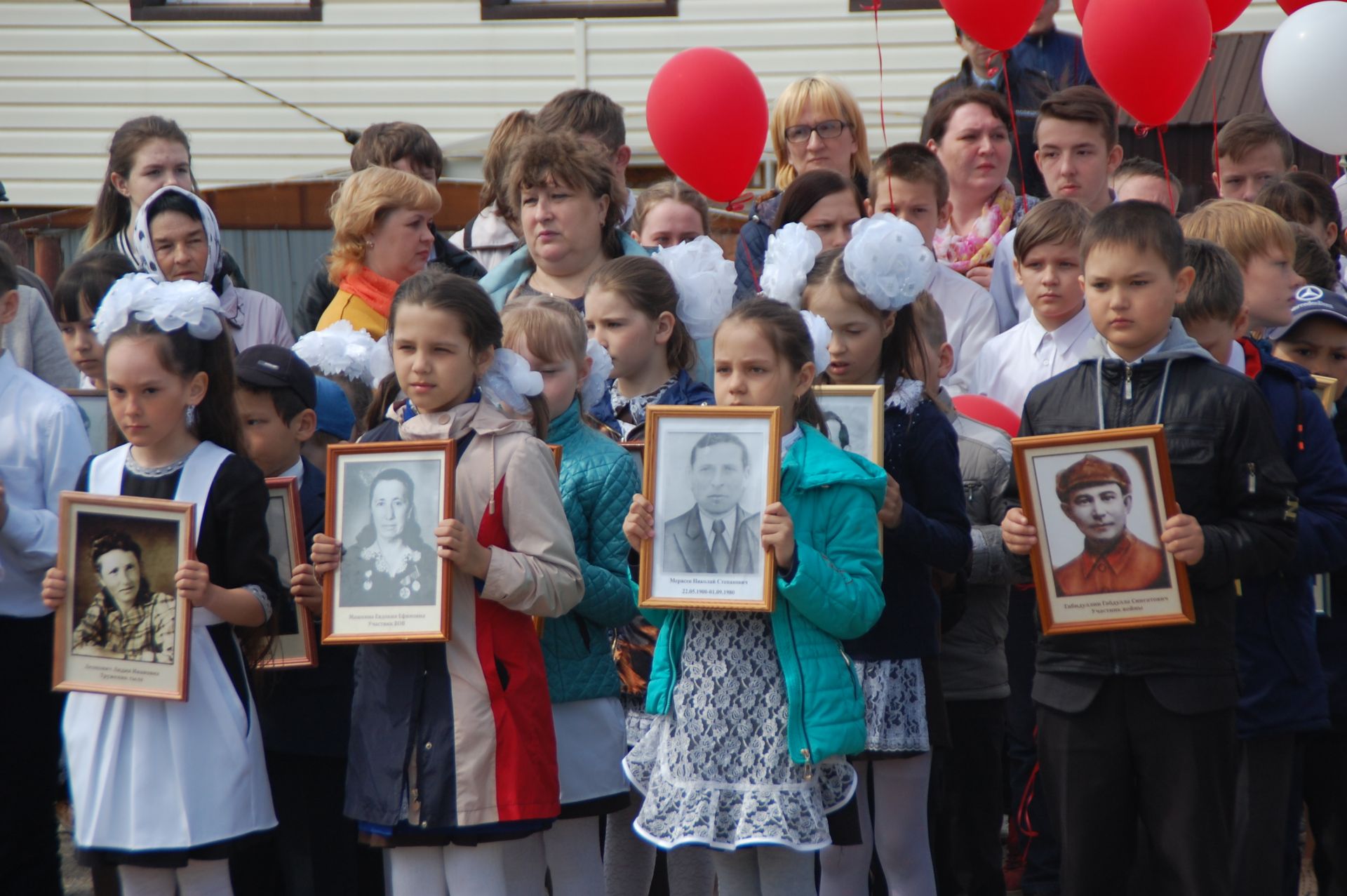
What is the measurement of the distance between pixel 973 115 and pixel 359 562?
3937 mm

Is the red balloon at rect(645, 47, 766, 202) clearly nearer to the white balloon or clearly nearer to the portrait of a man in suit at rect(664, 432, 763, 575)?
the white balloon

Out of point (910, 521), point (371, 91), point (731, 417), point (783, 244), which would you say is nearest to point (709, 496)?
point (731, 417)

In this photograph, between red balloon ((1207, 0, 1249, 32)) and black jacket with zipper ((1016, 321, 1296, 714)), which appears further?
red balloon ((1207, 0, 1249, 32))

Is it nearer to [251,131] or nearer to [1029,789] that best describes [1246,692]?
[1029,789]

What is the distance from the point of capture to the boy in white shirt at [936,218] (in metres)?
6.22

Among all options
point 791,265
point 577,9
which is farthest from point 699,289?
point 577,9

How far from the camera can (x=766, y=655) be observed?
4.02 meters

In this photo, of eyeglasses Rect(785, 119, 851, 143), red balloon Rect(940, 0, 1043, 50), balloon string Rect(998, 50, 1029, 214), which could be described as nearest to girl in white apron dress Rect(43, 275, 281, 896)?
eyeglasses Rect(785, 119, 851, 143)

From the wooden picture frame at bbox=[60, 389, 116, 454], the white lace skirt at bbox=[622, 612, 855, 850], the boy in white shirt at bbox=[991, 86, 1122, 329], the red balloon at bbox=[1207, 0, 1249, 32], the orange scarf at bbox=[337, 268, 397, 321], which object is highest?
the red balloon at bbox=[1207, 0, 1249, 32]

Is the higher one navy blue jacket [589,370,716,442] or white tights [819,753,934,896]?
navy blue jacket [589,370,716,442]

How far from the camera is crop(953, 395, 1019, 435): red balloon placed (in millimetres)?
5402

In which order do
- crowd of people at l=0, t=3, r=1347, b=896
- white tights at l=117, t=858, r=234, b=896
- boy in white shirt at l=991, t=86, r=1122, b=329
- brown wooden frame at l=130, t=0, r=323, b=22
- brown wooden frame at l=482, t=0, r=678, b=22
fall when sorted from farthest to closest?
brown wooden frame at l=130, t=0, r=323, b=22
brown wooden frame at l=482, t=0, r=678, b=22
boy in white shirt at l=991, t=86, r=1122, b=329
white tights at l=117, t=858, r=234, b=896
crowd of people at l=0, t=3, r=1347, b=896

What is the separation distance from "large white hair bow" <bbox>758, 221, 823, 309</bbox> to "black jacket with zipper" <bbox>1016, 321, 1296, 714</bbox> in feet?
3.21

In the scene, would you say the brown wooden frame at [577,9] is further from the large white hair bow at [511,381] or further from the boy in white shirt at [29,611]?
the large white hair bow at [511,381]
